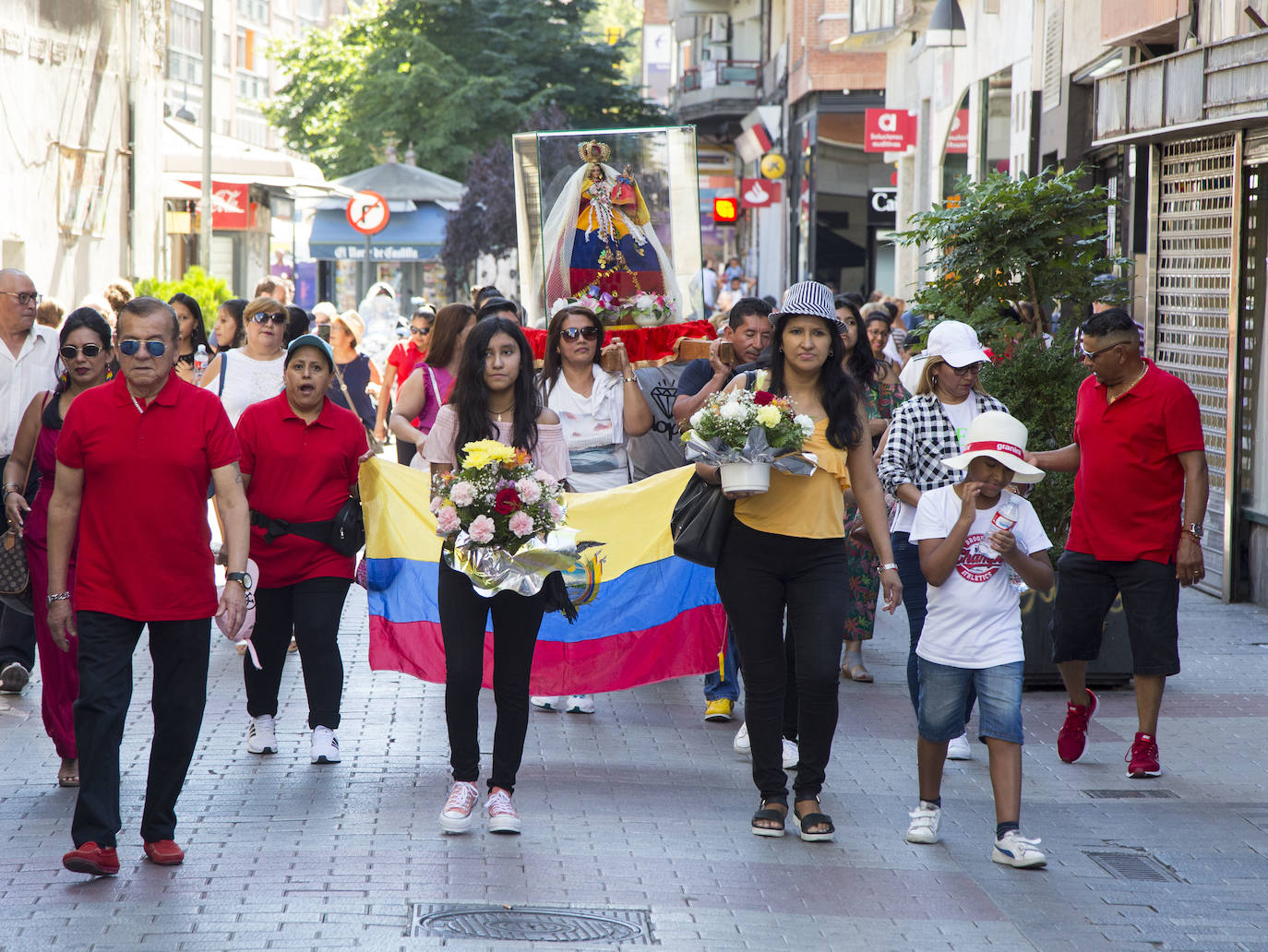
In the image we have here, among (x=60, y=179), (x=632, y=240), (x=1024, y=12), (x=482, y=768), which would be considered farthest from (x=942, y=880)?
Answer: (x=60, y=179)

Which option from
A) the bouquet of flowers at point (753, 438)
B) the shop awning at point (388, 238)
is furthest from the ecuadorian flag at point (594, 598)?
the shop awning at point (388, 238)

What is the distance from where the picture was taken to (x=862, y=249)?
3916 centimetres

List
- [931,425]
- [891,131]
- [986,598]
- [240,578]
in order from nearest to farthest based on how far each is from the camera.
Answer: [240,578] < [986,598] < [931,425] < [891,131]

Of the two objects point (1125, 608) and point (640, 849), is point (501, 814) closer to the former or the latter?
point (640, 849)

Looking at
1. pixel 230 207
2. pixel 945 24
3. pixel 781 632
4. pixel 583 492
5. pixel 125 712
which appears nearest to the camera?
pixel 125 712

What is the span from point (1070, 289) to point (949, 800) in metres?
3.62

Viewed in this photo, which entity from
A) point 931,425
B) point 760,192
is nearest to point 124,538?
point 931,425

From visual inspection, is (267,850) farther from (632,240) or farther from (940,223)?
(632,240)

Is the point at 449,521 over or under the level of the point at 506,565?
over

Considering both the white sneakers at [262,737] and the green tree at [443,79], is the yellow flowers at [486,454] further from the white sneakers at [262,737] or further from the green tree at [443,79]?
the green tree at [443,79]

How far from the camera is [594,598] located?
816 cm

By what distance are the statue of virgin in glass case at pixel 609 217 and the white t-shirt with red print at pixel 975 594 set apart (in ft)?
17.6

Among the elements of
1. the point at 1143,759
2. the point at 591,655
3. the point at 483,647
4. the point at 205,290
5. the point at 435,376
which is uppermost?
the point at 205,290

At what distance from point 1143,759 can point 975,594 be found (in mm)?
1829
